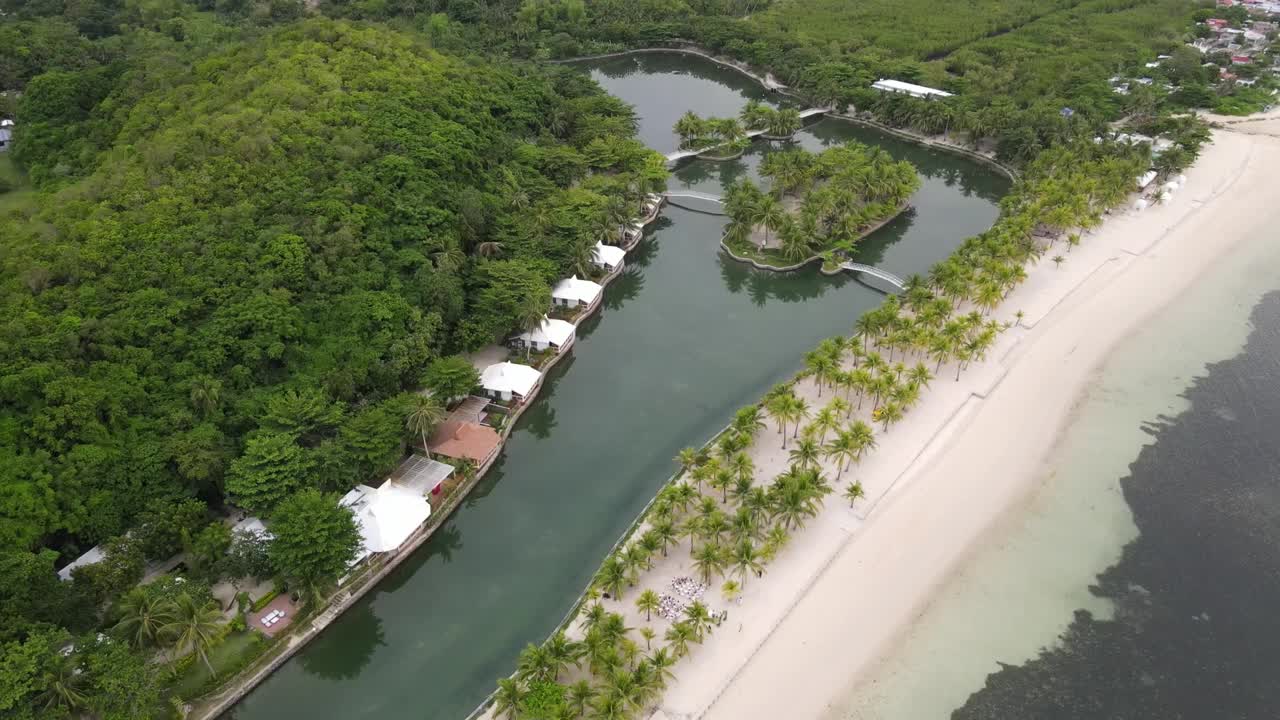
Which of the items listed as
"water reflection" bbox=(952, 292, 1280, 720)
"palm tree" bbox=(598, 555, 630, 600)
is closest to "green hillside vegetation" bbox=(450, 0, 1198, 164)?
"water reflection" bbox=(952, 292, 1280, 720)

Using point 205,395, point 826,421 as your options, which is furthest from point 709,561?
point 205,395

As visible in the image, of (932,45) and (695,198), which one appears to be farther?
(932,45)

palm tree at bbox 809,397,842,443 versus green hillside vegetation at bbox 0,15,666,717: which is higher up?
green hillside vegetation at bbox 0,15,666,717

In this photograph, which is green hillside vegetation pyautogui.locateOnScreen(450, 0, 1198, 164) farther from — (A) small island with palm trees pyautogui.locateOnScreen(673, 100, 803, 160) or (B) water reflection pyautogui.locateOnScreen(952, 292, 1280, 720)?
(B) water reflection pyautogui.locateOnScreen(952, 292, 1280, 720)

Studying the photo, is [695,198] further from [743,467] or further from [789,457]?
[743,467]

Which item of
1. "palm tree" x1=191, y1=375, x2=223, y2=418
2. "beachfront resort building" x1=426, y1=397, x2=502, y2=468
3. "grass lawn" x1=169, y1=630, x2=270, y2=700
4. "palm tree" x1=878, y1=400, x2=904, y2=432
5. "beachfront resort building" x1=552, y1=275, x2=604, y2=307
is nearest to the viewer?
"grass lawn" x1=169, y1=630, x2=270, y2=700

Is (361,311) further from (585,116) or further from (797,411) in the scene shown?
(585,116)
